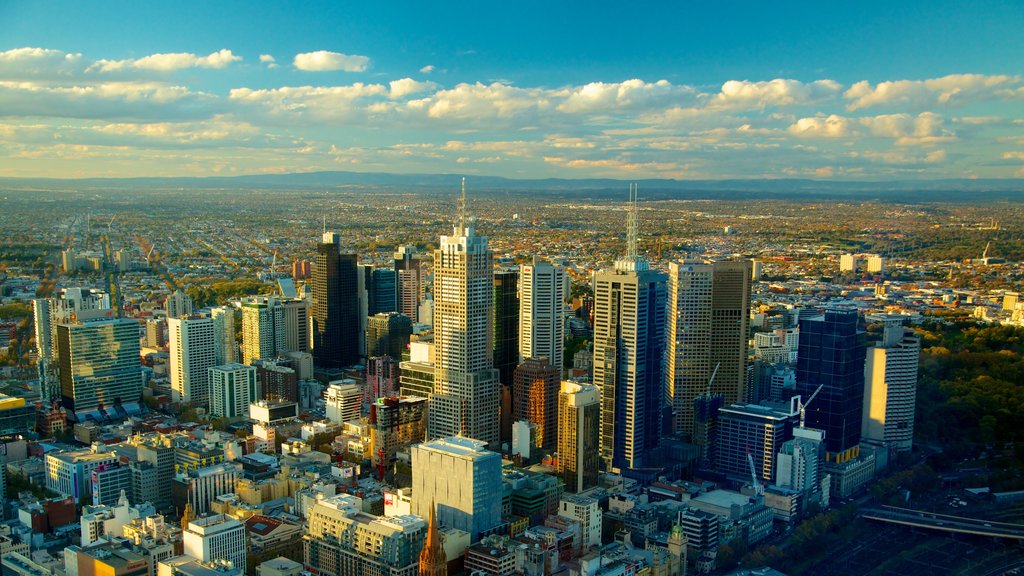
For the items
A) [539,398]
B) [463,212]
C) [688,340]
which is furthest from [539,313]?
[688,340]

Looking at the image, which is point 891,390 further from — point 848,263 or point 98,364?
point 98,364

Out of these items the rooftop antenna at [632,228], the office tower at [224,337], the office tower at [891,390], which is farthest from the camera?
the office tower at [224,337]

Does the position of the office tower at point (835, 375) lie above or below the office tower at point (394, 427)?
above

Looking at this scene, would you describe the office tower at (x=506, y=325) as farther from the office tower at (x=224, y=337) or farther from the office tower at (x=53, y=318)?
the office tower at (x=53, y=318)

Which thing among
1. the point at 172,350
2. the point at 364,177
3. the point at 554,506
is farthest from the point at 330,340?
the point at 554,506

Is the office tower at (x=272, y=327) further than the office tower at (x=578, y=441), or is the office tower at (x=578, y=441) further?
the office tower at (x=272, y=327)

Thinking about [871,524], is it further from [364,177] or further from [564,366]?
[364,177]

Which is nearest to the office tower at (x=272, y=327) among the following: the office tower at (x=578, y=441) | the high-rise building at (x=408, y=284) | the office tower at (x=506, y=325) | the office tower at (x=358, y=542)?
the high-rise building at (x=408, y=284)
